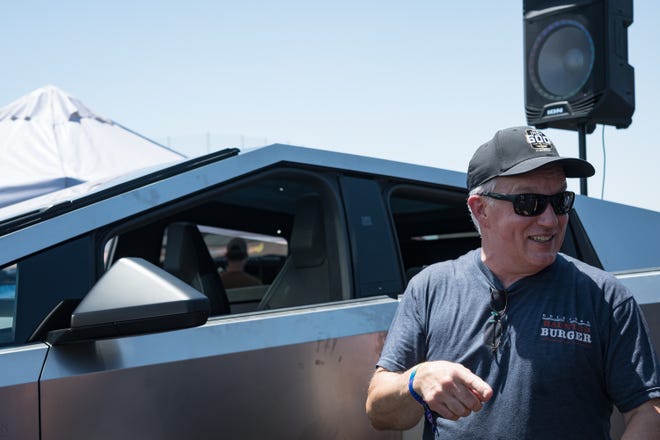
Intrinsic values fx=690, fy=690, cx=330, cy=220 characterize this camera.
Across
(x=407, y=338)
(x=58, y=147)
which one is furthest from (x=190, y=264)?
(x=58, y=147)

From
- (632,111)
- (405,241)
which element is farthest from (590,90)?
(405,241)

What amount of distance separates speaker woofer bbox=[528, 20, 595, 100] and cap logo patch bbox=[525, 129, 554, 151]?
353cm

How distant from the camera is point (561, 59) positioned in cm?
514

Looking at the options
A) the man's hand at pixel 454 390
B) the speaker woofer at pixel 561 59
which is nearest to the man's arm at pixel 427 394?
the man's hand at pixel 454 390

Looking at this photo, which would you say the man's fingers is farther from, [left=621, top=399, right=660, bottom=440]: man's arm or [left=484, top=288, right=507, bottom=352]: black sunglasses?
[left=621, top=399, right=660, bottom=440]: man's arm

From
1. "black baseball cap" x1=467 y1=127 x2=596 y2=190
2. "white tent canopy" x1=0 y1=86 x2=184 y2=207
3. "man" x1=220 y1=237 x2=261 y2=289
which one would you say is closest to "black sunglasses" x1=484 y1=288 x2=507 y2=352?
"black baseball cap" x1=467 y1=127 x2=596 y2=190

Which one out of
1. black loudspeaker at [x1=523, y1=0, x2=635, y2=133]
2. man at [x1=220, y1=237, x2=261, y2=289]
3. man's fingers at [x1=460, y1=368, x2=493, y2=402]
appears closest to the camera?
man's fingers at [x1=460, y1=368, x2=493, y2=402]

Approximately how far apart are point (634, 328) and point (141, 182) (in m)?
1.47

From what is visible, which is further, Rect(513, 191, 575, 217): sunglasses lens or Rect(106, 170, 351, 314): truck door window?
Rect(106, 170, 351, 314): truck door window

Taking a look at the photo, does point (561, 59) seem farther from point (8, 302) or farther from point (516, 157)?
point (8, 302)

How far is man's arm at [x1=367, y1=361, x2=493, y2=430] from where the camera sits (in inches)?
55.3

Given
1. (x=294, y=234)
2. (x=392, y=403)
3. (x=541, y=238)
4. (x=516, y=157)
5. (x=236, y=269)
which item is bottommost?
(x=236, y=269)

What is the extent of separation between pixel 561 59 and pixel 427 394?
4.26 meters

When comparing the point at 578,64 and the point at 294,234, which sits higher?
the point at 578,64
